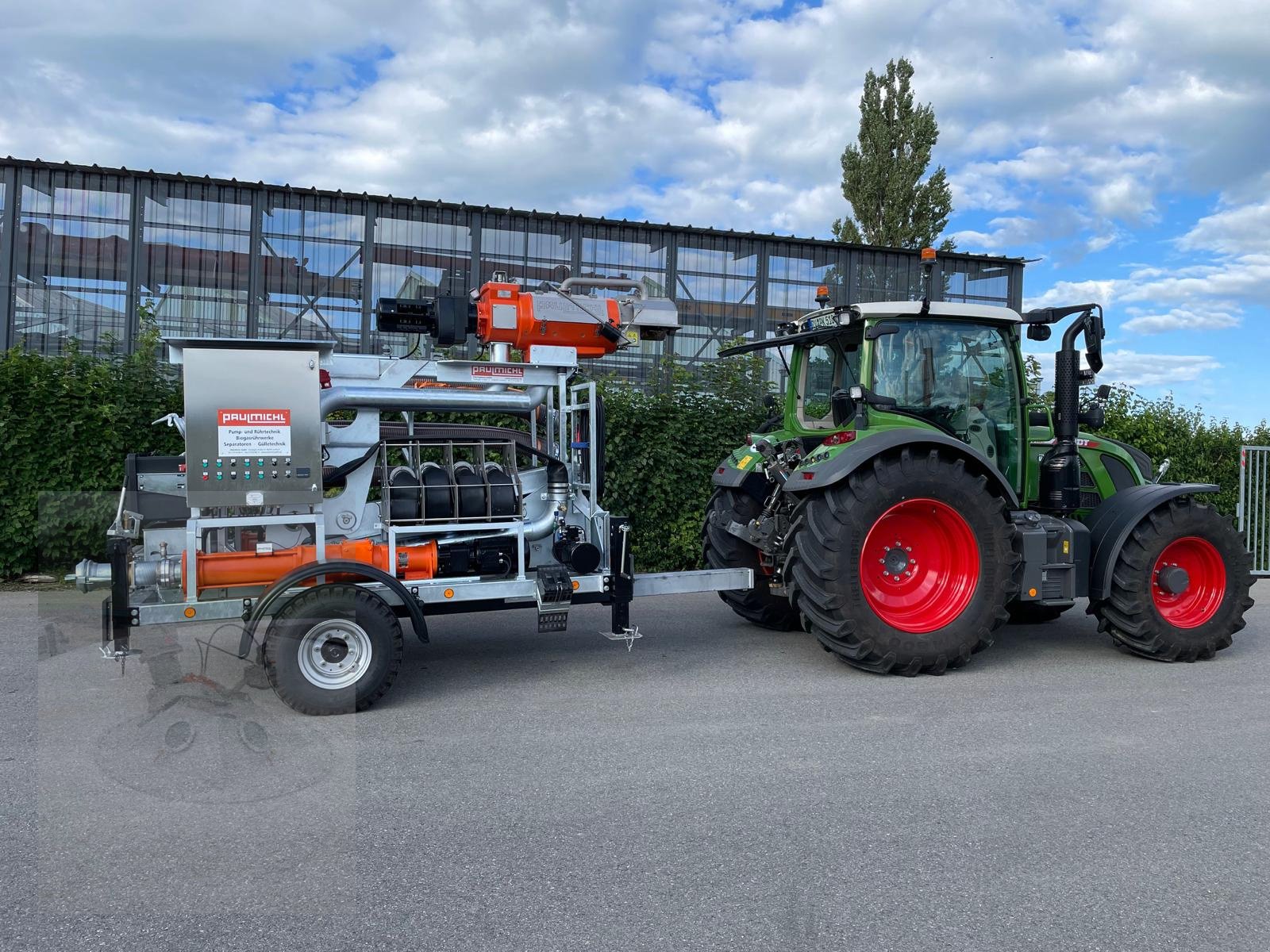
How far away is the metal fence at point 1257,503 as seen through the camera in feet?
38.2

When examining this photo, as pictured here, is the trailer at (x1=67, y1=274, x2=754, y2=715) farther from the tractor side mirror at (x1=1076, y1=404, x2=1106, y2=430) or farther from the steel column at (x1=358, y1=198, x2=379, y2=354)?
the steel column at (x1=358, y1=198, x2=379, y2=354)

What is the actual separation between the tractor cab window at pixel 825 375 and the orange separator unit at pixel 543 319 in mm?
1817

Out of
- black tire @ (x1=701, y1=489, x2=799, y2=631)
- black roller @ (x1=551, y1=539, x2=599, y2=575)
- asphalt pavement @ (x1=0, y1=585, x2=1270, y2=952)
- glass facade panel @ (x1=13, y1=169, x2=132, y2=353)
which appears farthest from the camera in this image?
glass facade panel @ (x1=13, y1=169, x2=132, y2=353)

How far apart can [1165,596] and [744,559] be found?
112 inches

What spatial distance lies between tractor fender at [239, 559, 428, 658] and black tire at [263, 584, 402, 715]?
0.07 meters

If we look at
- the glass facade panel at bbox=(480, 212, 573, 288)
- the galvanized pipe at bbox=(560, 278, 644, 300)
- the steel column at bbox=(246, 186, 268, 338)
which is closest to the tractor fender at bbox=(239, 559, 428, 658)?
the galvanized pipe at bbox=(560, 278, 644, 300)

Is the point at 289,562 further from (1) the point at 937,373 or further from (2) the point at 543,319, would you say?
(1) the point at 937,373

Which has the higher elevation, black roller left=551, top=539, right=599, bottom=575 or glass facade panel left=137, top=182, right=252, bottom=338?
glass facade panel left=137, top=182, right=252, bottom=338

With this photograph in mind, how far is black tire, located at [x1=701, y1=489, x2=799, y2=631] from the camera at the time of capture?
7172 millimetres

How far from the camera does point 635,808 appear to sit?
3688 millimetres

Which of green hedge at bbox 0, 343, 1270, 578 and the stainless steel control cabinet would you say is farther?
green hedge at bbox 0, 343, 1270, 578

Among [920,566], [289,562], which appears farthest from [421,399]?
[920,566]

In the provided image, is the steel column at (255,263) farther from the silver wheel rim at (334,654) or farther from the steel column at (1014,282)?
the steel column at (1014,282)

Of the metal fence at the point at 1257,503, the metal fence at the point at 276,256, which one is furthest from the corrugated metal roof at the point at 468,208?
the metal fence at the point at 1257,503
